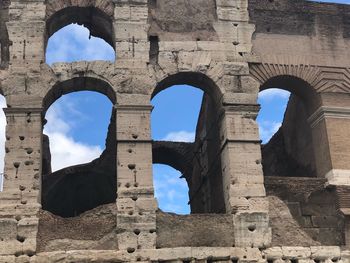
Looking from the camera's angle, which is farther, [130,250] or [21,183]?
[21,183]

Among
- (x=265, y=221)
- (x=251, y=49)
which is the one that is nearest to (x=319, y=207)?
(x=265, y=221)

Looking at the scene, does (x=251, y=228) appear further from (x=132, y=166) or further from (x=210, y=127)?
(x=210, y=127)

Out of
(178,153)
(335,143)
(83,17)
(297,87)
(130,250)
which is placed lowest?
(130,250)

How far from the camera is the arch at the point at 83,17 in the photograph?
11.3m

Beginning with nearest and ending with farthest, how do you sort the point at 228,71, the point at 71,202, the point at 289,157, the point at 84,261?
1. the point at 84,261
2. the point at 228,71
3. the point at 289,157
4. the point at 71,202

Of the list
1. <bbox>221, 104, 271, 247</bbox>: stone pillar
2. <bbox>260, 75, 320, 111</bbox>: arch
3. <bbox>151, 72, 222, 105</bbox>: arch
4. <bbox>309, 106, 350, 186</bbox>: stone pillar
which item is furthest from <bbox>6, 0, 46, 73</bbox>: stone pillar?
<bbox>309, 106, 350, 186</bbox>: stone pillar

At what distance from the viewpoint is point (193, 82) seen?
454 inches

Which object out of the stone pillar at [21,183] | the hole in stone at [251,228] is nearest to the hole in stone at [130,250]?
the stone pillar at [21,183]

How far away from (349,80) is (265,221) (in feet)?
11.0

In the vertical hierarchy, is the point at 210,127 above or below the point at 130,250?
above

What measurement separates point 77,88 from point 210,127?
312 centimetres

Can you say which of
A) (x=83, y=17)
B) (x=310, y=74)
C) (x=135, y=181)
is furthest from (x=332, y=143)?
(x=83, y=17)

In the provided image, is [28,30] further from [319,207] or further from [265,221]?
[319,207]

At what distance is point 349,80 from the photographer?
1169 centimetres
